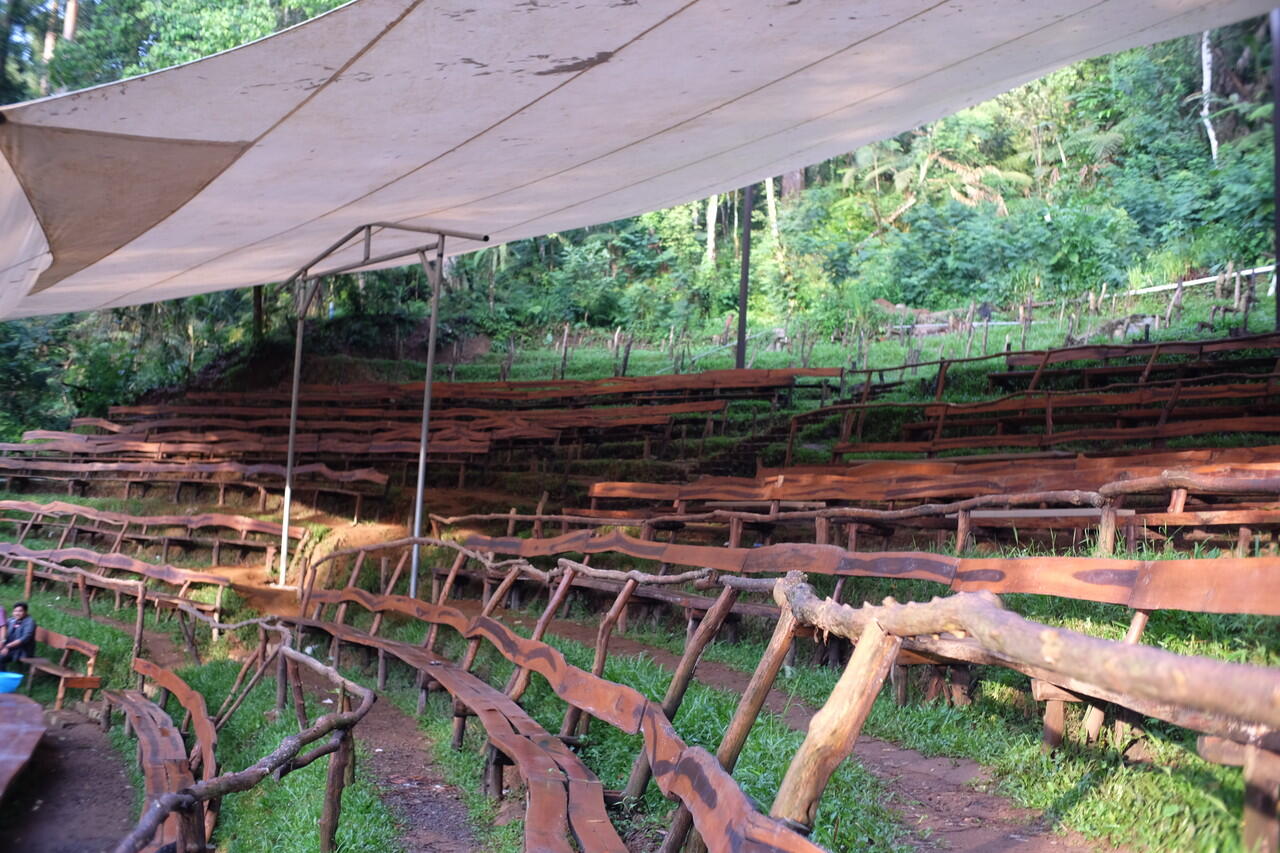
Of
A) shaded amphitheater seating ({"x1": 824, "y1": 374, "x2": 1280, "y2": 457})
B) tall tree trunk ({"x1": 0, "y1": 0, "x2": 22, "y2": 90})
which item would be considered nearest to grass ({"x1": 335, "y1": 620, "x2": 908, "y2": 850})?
shaded amphitheater seating ({"x1": 824, "y1": 374, "x2": 1280, "y2": 457})

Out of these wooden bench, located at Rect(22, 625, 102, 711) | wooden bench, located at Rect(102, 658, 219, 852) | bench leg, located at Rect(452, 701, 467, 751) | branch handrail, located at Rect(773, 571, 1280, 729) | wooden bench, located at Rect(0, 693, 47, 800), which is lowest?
wooden bench, located at Rect(22, 625, 102, 711)

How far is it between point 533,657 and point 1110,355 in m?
11.7

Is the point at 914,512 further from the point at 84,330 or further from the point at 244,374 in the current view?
the point at 84,330

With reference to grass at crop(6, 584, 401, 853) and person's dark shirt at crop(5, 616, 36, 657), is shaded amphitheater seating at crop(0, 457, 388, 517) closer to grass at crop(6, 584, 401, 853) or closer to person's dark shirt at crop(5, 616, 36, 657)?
grass at crop(6, 584, 401, 853)

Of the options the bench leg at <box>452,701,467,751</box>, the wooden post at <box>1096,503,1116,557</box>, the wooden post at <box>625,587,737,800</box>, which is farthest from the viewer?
the bench leg at <box>452,701,467,751</box>

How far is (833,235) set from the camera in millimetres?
30109

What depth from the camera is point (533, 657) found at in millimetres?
5176

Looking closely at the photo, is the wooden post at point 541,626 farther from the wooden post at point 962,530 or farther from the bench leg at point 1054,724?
the bench leg at point 1054,724

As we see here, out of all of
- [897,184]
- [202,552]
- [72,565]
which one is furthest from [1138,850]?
[897,184]

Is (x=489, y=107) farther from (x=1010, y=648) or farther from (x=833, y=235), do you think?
(x=833, y=235)

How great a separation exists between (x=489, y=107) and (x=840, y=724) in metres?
4.14

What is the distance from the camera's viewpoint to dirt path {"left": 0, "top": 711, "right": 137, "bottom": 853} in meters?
6.39

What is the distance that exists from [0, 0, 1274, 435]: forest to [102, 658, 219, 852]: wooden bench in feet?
46.3

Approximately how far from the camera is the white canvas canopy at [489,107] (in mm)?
4359
